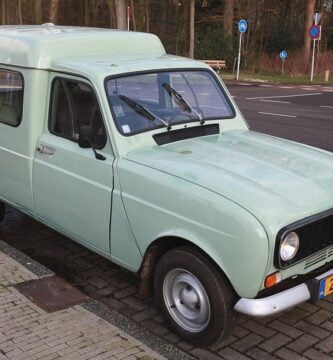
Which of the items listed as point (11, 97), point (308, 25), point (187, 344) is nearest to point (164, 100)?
point (11, 97)

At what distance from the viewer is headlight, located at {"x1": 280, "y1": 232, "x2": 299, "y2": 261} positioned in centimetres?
299

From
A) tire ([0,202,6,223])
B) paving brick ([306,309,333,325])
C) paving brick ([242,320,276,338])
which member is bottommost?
paving brick ([242,320,276,338])

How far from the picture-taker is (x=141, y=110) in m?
3.97

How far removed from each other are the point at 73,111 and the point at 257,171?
62.0 inches

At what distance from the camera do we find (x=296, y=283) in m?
3.28

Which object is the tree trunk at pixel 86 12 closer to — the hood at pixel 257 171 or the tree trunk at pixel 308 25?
the tree trunk at pixel 308 25

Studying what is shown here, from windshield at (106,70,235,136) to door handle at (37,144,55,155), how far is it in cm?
71

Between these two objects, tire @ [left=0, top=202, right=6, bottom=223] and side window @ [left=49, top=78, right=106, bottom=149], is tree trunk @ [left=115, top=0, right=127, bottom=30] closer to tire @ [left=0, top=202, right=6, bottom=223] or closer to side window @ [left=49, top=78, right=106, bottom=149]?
tire @ [left=0, top=202, right=6, bottom=223]

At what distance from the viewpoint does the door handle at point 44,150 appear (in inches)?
165

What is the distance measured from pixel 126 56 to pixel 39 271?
1.97 metres

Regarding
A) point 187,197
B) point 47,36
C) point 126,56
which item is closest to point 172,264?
point 187,197

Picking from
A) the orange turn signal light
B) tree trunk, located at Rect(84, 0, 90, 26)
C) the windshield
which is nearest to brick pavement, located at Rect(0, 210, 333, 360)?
the orange turn signal light

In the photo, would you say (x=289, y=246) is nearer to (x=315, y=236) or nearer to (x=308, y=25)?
(x=315, y=236)

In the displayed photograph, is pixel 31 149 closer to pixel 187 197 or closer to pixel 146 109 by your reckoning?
pixel 146 109
